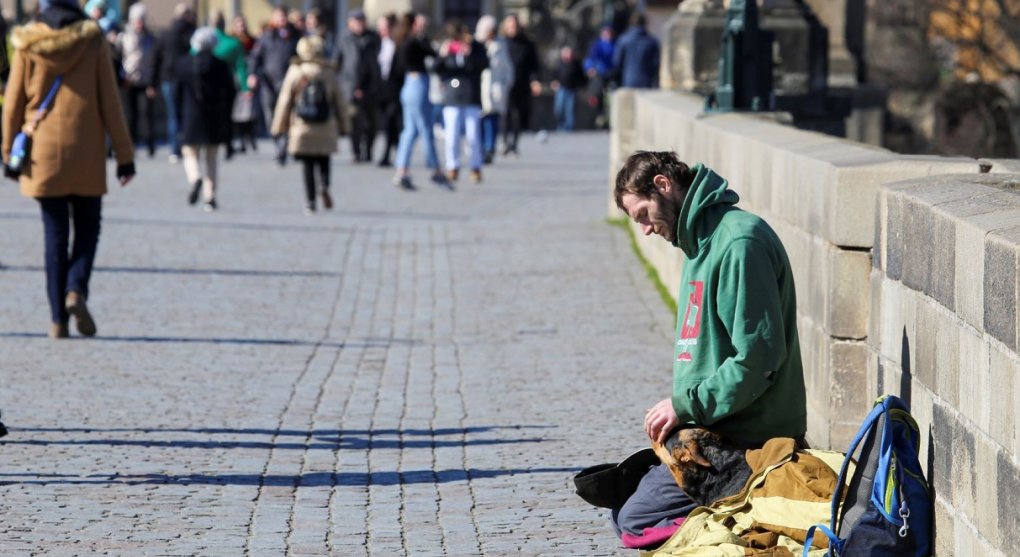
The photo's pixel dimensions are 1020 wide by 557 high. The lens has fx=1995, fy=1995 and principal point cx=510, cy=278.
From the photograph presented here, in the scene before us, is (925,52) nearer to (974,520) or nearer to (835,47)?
(835,47)

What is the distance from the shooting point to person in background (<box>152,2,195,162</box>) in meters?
23.6

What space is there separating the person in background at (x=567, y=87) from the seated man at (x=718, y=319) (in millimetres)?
27206

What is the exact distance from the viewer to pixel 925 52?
2977 centimetres

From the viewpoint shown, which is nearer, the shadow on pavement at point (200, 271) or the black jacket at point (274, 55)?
the shadow on pavement at point (200, 271)

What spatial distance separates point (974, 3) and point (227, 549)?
83.6ft

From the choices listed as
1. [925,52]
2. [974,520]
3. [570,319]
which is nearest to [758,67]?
[570,319]

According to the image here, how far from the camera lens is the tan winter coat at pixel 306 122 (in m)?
16.9

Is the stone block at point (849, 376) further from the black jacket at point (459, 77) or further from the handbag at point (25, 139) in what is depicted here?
the black jacket at point (459, 77)

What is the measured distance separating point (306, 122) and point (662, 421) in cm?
1191

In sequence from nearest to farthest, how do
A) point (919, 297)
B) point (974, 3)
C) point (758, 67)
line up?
point (919, 297), point (758, 67), point (974, 3)

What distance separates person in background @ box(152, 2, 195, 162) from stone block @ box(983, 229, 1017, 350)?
19.4 metres

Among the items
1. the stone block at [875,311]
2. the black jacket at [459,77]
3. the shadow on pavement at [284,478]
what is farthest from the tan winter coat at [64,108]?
the black jacket at [459,77]

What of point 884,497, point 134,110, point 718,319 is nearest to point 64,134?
point 718,319

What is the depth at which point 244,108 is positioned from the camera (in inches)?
979
